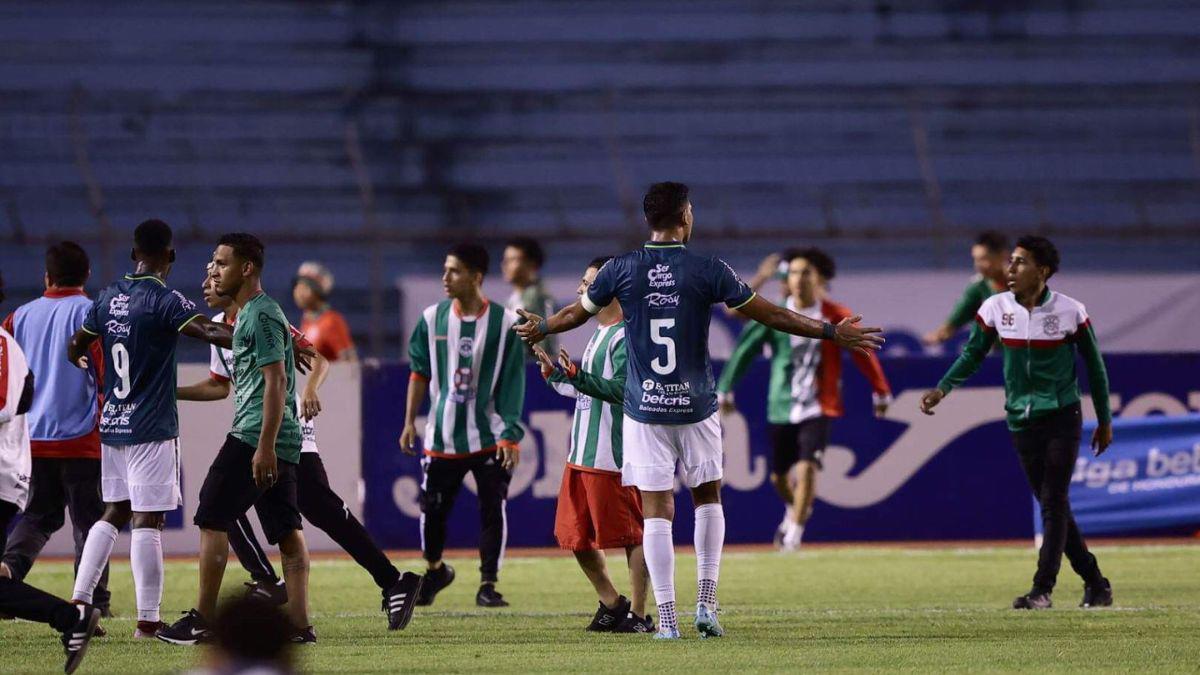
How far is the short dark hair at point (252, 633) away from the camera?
3.88m

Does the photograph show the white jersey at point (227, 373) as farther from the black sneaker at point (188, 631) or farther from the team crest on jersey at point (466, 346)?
the team crest on jersey at point (466, 346)

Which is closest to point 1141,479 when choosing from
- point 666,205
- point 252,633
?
point 666,205

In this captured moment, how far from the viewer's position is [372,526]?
1394 cm

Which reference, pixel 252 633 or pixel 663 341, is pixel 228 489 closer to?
pixel 663 341

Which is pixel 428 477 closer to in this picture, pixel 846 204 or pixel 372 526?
pixel 372 526

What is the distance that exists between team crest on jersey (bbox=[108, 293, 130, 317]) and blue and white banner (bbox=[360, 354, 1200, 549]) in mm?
6189

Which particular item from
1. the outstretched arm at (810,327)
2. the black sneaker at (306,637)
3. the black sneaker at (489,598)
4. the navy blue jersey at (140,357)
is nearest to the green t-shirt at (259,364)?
→ the navy blue jersey at (140,357)

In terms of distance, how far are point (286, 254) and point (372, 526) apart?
23.5 feet

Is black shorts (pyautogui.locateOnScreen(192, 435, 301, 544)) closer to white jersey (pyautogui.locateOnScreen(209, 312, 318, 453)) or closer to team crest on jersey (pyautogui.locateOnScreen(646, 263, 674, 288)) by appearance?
white jersey (pyautogui.locateOnScreen(209, 312, 318, 453))

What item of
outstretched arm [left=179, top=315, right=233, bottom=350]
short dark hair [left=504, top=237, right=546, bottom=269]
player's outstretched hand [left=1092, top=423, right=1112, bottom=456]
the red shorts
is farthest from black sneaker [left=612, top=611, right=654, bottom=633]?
short dark hair [left=504, top=237, right=546, bottom=269]

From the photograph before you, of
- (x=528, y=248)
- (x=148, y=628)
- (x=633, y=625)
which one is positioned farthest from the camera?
(x=528, y=248)

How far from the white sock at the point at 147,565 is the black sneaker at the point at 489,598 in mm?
2455

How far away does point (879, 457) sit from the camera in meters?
14.2

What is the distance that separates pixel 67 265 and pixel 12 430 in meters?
1.87
